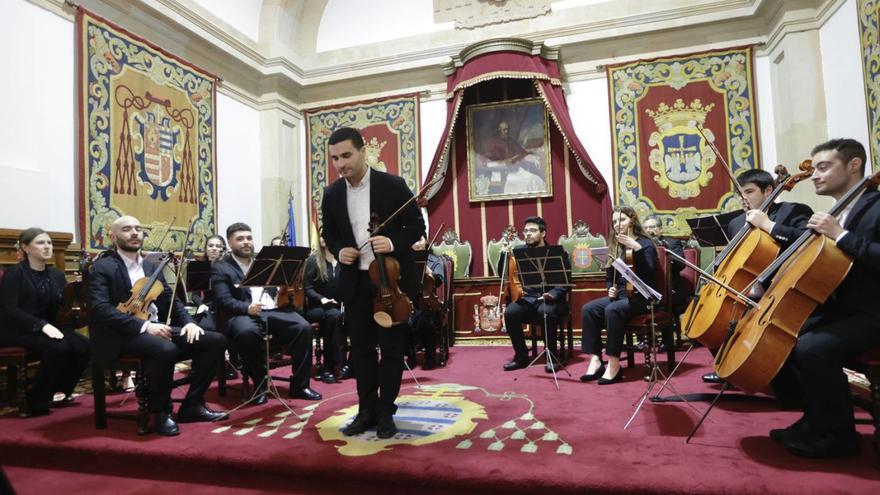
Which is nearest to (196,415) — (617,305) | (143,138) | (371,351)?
(371,351)

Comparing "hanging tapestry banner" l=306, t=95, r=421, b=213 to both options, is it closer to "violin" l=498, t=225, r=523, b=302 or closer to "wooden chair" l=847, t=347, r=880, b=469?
"violin" l=498, t=225, r=523, b=302

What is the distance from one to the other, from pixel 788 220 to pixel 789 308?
1.07 meters

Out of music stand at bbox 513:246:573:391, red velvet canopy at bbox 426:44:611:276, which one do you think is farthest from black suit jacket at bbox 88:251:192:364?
red velvet canopy at bbox 426:44:611:276

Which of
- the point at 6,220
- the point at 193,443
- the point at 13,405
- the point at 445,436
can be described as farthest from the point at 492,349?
the point at 6,220

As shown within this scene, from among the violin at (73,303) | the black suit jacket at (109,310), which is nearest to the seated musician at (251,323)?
the black suit jacket at (109,310)

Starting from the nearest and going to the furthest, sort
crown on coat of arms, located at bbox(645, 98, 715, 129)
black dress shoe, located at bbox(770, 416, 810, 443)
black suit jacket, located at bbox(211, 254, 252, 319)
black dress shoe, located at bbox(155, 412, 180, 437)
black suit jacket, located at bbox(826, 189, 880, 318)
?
black suit jacket, located at bbox(826, 189, 880, 318) → black dress shoe, located at bbox(770, 416, 810, 443) → black dress shoe, located at bbox(155, 412, 180, 437) → black suit jacket, located at bbox(211, 254, 252, 319) → crown on coat of arms, located at bbox(645, 98, 715, 129)

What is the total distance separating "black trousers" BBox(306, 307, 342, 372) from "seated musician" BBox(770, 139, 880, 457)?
131 inches

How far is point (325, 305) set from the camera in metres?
4.92

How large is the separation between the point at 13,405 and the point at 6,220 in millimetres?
1564

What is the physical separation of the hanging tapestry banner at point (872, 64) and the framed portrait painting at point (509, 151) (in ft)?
11.1

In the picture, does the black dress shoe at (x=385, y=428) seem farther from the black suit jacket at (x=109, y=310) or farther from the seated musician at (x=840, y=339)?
the seated musician at (x=840, y=339)

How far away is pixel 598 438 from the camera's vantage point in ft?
8.92

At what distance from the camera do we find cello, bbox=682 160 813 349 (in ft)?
9.10

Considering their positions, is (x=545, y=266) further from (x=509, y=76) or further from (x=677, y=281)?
(x=509, y=76)
